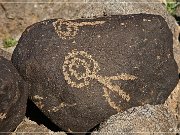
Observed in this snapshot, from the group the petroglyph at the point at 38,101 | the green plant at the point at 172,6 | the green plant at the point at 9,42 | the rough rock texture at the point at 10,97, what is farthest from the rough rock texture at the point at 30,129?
the green plant at the point at 172,6

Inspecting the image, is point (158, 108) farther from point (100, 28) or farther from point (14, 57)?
point (14, 57)

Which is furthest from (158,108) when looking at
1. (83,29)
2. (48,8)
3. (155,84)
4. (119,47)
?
(48,8)

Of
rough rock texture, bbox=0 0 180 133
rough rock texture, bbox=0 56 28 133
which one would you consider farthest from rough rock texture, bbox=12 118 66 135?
rough rock texture, bbox=0 0 180 133

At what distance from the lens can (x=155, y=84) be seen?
412 centimetres

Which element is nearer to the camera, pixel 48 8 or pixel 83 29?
pixel 83 29

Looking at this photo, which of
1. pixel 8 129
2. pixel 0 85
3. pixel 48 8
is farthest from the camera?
pixel 48 8

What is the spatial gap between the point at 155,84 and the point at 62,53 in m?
0.89

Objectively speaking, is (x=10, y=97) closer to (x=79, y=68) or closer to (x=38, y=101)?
(x=38, y=101)

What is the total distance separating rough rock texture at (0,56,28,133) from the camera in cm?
363

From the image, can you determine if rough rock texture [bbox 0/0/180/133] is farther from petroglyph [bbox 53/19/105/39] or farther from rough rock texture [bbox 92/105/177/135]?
rough rock texture [bbox 92/105/177/135]

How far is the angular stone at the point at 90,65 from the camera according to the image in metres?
3.89

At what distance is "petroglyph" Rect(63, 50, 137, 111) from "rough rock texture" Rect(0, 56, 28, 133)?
41 centimetres

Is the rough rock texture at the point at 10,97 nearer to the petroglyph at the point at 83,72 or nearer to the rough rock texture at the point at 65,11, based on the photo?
the petroglyph at the point at 83,72

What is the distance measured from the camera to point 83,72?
3926mm
